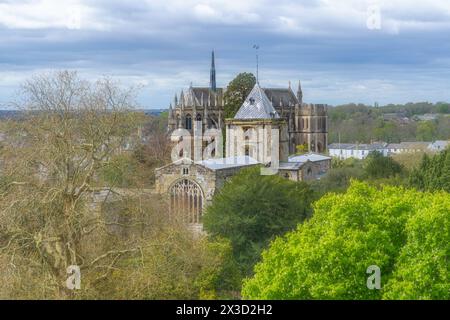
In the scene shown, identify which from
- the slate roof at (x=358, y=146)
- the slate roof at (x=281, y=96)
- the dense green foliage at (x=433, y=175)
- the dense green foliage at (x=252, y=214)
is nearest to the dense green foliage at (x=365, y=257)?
the dense green foliage at (x=252, y=214)

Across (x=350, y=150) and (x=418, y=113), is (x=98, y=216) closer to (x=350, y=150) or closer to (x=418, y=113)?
(x=350, y=150)

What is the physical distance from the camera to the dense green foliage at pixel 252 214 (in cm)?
2675

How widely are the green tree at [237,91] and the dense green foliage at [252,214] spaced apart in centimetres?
3553

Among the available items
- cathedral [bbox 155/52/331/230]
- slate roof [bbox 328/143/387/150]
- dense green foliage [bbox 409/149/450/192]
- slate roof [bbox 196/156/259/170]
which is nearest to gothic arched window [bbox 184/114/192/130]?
cathedral [bbox 155/52/331/230]

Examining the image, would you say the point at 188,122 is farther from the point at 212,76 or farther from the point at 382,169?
the point at 382,169

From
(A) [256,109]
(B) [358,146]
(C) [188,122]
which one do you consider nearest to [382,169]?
(A) [256,109]

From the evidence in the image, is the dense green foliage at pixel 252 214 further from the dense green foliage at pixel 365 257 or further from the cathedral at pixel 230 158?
the dense green foliage at pixel 365 257

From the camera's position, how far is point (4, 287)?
16.3 m

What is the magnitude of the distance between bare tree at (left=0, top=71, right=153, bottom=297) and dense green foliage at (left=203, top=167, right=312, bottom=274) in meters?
6.77

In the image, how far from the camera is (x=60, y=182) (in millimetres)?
19094

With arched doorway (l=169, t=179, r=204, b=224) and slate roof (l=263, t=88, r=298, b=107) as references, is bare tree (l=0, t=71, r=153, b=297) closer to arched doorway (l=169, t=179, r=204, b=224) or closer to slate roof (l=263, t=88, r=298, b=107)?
arched doorway (l=169, t=179, r=204, b=224)
